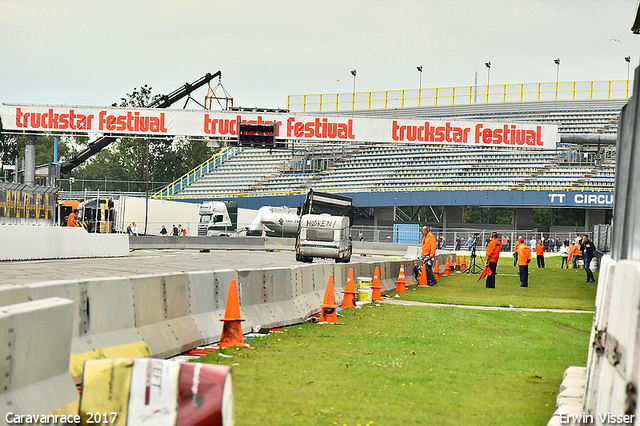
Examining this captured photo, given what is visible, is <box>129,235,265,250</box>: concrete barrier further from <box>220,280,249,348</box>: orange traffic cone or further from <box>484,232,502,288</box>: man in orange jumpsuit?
<box>220,280,249,348</box>: orange traffic cone

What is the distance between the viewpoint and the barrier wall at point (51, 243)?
26406mm

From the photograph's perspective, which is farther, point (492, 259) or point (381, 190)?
point (381, 190)

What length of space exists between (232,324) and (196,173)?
2740 inches

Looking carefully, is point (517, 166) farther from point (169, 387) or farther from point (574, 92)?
point (169, 387)

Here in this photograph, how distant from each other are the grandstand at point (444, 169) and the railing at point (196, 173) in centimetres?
34

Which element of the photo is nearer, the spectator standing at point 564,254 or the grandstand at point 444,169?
the spectator standing at point 564,254

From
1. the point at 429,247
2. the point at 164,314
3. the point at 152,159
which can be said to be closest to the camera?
the point at 164,314

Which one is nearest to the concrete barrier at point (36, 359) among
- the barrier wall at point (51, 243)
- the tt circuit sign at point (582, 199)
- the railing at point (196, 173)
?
the barrier wall at point (51, 243)

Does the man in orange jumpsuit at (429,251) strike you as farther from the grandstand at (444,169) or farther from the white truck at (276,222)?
the white truck at (276,222)

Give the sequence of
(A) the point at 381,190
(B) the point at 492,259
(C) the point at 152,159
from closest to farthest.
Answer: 1. (B) the point at 492,259
2. (A) the point at 381,190
3. (C) the point at 152,159

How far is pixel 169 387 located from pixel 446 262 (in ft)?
103

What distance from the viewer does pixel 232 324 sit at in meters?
10.3

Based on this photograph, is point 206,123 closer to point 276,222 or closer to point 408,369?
point 276,222

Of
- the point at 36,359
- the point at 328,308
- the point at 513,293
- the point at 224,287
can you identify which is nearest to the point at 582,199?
the point at 513,293
